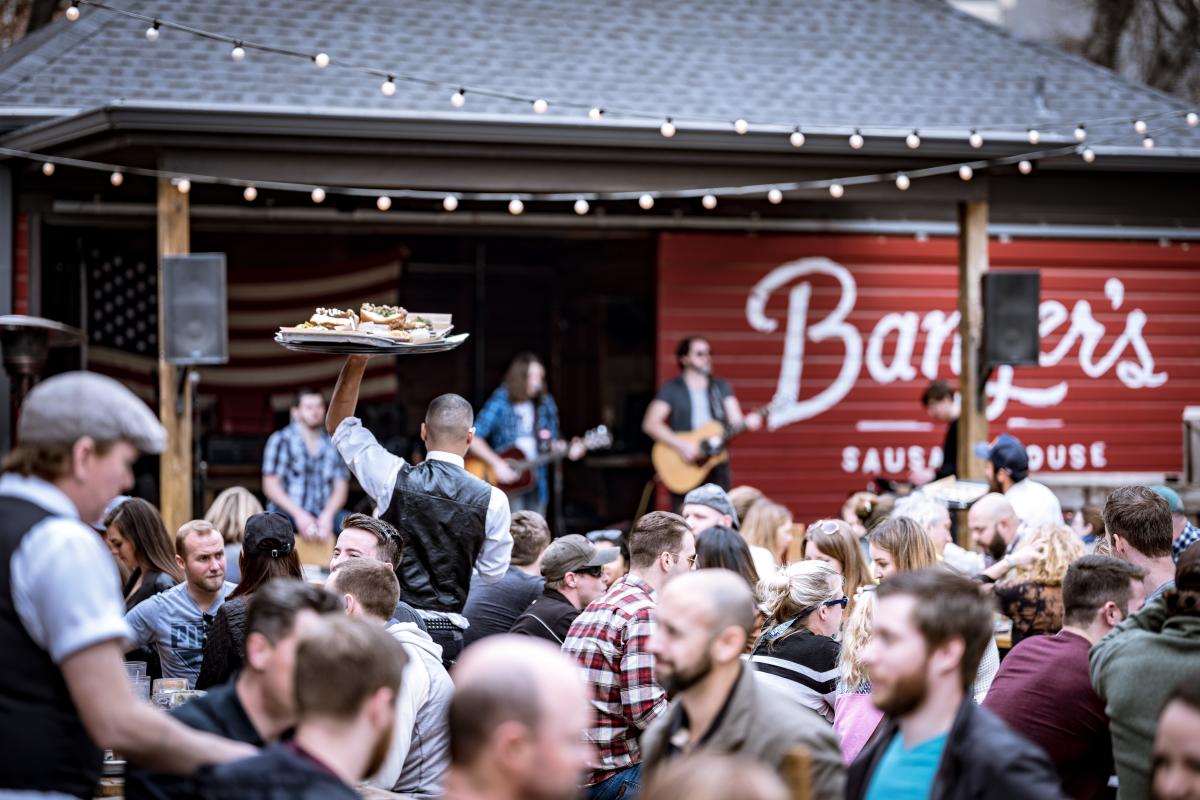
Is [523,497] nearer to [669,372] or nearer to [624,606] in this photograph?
[669,372]

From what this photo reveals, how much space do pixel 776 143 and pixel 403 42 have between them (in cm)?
366

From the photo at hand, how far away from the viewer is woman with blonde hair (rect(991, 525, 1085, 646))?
5625 mm

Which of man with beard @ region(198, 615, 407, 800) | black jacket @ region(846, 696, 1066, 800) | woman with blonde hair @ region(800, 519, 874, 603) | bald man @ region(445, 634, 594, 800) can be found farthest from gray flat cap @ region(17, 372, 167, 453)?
woman with blonde hair @ region(800, 519, 874, 603)

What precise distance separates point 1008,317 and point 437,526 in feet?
17.5

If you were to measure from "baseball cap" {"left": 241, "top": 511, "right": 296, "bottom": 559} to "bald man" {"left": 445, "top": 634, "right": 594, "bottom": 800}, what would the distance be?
2.34 m

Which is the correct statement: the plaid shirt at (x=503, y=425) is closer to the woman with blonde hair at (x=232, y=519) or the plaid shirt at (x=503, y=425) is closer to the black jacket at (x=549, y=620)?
the woman with blonde hair at (x=232, y=519)

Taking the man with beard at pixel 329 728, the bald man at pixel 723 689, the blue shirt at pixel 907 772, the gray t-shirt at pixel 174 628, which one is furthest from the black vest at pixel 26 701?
the gray t-shirt at pixel 174 628

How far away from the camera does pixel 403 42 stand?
36.6 feet

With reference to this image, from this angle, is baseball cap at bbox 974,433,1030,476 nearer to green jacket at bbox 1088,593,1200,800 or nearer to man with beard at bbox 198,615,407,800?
green jacket at bbox 1088,593,1200,800

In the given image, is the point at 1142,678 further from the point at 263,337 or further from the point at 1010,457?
the point at 263,337

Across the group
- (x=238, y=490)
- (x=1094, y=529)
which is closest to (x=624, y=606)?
(x=238, y=490)

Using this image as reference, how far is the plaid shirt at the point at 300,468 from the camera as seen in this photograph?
9.29 meters

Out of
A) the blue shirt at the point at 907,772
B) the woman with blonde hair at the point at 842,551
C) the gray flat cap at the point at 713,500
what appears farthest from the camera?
the gray flat cap at the point at 713,500

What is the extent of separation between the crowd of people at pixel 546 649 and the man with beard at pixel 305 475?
2.31 m
